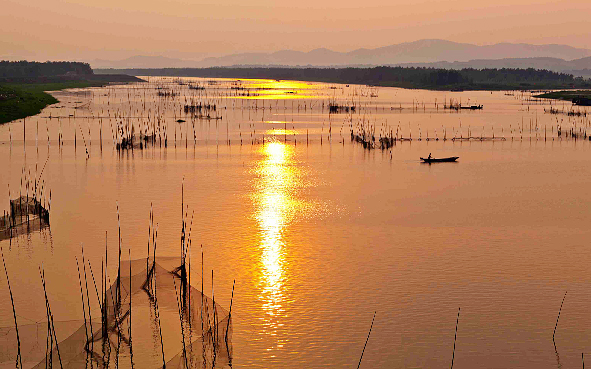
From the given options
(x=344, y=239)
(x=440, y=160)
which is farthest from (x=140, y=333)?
(x=440, y=160)

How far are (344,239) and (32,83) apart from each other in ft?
272

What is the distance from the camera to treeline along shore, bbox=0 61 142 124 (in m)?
44.3

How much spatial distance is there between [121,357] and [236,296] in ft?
9.56

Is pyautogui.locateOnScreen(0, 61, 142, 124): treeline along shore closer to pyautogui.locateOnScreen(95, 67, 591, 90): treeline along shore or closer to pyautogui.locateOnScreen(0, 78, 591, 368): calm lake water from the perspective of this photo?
pyautogui.locateOnScreen(0, 78, 591, 368): calm lake water

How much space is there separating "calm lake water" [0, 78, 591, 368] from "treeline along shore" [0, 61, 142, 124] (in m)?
11.9

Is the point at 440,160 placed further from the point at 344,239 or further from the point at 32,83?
the point at 32,83

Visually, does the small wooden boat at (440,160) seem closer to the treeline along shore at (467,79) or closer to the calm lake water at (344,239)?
the calm lake water at (344,239)

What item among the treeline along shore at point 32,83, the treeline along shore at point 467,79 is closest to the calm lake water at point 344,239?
the treeline along shore at point 32,83

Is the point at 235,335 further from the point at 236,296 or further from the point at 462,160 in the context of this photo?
the point at 462,160

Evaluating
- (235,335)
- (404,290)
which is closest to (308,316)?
(235,335)

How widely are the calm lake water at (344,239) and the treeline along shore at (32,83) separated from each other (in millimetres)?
11883

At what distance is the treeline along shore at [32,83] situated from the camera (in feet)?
145

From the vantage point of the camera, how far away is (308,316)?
11.2m

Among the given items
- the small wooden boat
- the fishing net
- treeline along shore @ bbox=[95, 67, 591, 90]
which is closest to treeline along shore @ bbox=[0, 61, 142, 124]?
the small wooden boat
